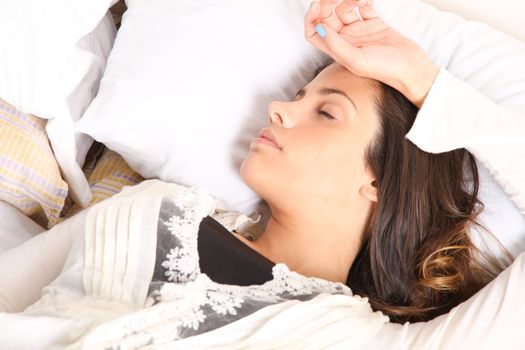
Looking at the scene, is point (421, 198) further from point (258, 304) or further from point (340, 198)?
point (258, 304)

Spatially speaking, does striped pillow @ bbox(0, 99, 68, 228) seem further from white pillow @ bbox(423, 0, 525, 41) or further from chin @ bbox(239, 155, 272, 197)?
white pillow @ bbox(423, 0, 525, 41)

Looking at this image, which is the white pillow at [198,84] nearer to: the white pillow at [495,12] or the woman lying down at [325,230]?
the woman lying down at [325,230]

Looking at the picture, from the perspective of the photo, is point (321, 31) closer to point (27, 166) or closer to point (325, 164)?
point (325, 164)

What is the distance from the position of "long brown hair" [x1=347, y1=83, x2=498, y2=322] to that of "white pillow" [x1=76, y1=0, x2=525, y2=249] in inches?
10.3

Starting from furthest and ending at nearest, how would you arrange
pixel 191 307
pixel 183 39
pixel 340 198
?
pixel 183 39
pixel 340 198
pixel 191 307

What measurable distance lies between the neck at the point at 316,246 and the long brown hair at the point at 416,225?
0.06 meters

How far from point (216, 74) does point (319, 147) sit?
1.14ft

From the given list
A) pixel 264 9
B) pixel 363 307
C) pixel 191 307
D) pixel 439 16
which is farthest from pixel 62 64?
pixel 439 16

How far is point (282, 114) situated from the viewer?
4.55 ft

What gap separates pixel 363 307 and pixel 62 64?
83 cm

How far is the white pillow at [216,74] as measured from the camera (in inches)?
58.6

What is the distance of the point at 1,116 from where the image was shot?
146 cm

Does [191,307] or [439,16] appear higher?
[439,16]

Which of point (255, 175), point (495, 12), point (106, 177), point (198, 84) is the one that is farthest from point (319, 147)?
point (495, 12)
